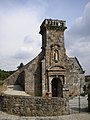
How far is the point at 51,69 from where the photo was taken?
31.7 meters

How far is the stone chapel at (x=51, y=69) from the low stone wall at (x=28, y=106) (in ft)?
50.7

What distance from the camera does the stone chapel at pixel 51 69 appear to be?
31.4 m

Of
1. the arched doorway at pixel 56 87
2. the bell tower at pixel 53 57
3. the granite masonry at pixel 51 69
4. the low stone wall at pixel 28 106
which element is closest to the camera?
the low stone wall at pixel 28 106

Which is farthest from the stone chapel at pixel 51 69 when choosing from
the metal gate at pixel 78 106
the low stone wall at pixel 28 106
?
the low stone wall at pixel 28 106

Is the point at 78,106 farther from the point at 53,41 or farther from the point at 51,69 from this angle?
the point at 53,41

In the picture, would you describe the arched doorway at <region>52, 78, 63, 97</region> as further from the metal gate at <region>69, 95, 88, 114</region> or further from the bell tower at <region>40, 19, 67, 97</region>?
the metal gate at <region>69, 95, 88, 114</region>

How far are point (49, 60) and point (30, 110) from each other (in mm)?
17403

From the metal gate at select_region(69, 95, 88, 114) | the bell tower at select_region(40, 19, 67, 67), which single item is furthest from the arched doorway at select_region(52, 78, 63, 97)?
the metal gate at select_region(69, 95, 88, 114)

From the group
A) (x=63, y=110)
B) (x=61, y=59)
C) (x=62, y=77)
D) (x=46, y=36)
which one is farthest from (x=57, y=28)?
(x=63, y=110)

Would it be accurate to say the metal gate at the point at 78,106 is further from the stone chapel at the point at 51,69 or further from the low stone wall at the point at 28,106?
the stone chapel at the point at 51,69

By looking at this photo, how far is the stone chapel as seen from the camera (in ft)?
103

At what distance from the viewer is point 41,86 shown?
31.4 m

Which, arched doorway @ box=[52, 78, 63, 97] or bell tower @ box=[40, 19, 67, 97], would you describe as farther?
arched doorway @ box=[52, 78, 63, 97]

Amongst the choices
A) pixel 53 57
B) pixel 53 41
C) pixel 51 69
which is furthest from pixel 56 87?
pixel 53 41
